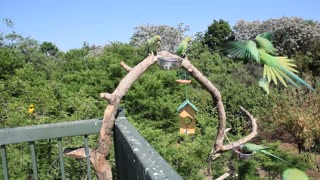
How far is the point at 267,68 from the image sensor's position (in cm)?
81

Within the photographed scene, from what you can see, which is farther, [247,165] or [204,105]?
[204,105]

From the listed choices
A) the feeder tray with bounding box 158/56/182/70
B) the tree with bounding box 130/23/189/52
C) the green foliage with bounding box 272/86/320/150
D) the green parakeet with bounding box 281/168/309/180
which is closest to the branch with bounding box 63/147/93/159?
the feeder tray with bounding box 158/56/182/70

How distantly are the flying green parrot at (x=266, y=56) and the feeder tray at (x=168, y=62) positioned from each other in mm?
375

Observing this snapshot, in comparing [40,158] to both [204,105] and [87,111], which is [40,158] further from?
[204,105]

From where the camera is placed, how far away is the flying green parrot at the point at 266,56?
0.75m

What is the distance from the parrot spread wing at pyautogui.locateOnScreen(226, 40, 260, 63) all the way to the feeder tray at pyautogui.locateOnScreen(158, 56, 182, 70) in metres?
0.38

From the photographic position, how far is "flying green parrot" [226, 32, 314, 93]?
0.75 m

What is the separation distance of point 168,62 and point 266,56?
0.41 metres

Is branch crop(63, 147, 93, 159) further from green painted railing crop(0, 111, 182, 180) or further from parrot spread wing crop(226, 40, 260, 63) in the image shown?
parrot spread wing crop(226, 40, 260, 63)

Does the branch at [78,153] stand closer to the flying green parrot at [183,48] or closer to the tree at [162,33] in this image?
the flying green parrot at [183,48]

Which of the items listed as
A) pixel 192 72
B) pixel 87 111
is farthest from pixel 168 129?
pixel 192 72

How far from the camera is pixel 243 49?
74 centimetres

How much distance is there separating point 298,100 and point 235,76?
225 centimetres

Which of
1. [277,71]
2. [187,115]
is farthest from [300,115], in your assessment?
A: [277,71]
